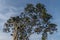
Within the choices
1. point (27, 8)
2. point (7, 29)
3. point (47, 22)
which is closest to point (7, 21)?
point (7, 29)

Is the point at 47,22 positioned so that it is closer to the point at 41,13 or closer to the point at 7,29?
the point at 41,13

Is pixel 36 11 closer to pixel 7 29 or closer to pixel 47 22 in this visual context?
pixel 47 22

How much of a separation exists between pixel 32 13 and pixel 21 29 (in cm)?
349

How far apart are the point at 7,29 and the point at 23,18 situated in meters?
3.51

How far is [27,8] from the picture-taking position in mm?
42406

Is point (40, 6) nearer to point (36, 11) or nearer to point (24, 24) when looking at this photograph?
point (36, 11)

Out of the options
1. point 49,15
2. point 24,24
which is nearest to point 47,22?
point 49,15

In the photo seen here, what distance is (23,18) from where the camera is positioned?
43.0 meters

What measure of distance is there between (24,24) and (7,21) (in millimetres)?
3084

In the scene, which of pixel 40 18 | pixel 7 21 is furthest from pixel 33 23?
pixel 7 21

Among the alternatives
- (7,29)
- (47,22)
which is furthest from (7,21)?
(47,22)

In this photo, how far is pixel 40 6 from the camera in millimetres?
41750

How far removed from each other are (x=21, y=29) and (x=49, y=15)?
555 centimetres

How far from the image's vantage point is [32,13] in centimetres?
4244
